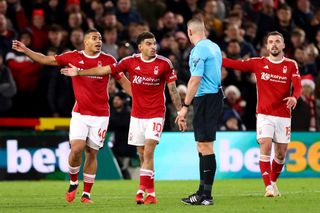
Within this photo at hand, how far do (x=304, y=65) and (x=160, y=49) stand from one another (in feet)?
12.0

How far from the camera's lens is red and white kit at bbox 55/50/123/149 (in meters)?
15.6

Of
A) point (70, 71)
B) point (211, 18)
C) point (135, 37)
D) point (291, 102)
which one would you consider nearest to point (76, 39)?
point (135, 37)

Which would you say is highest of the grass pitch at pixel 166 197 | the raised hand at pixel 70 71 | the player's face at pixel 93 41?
the player's face at pixel 93 41

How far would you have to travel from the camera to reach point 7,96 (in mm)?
21781

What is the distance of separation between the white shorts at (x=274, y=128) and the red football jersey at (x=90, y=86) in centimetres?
248

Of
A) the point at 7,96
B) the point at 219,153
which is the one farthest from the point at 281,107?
the point at 7,96

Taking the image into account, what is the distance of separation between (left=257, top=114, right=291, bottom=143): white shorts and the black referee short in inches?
79.0

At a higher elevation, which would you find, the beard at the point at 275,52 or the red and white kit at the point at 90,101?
the beard at the point at 275,52

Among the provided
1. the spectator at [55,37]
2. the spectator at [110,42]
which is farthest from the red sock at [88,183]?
the spectator at [110,42]

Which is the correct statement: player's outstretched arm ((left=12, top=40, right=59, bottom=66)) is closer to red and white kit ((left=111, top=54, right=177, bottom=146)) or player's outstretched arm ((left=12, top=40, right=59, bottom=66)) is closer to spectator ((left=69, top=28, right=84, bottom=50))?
red and white kit ((left=111, top=54, right=177, bottom=146))

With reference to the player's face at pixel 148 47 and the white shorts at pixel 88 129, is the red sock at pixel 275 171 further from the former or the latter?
the player's face at pixel 148 47

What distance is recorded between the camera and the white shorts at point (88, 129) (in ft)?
51.3

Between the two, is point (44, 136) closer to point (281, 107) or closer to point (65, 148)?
point (65, 148)

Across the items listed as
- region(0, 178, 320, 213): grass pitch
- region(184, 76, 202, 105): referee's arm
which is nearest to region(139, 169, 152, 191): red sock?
region(0, 178, 320, 213): grass pitch
